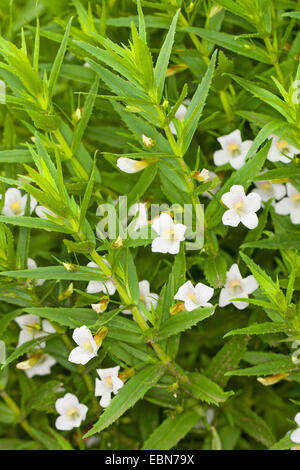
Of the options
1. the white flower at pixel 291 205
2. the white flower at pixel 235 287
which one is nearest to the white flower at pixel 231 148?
the white flower at pixel 291 205

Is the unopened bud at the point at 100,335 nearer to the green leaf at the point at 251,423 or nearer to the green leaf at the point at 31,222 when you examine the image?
the green leaf at the point at 31,222

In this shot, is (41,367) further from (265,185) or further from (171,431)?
(265,185)

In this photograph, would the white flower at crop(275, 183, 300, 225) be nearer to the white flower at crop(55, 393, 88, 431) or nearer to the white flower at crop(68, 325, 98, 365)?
the white flower at crop(68, 325, 98, 365)

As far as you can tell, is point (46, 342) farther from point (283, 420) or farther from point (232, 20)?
point (232, 20)

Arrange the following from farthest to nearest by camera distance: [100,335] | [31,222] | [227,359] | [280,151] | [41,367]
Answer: [41,367] → [227,359] → [280,151] → [100,335] → [31,222]

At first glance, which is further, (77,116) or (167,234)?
(77,116)

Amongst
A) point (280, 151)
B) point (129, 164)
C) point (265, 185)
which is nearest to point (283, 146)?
point (280, 151)

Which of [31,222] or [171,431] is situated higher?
[31,222]
